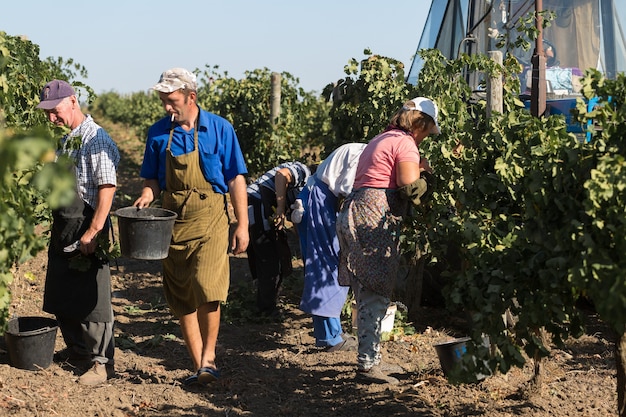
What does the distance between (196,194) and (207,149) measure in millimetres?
248

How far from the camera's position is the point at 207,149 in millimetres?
4723

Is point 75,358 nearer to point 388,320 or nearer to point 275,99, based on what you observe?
point 388,320

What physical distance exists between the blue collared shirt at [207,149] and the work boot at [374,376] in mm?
1270

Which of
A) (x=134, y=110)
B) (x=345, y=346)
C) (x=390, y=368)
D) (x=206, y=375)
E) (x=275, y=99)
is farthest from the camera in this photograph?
(x=134, y=110)

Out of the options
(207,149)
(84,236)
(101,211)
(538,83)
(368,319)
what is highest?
(538,83)

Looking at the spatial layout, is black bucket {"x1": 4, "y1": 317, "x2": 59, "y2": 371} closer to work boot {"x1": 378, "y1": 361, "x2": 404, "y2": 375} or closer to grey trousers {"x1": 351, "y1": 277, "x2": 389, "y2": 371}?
grey trousers {"x1": 351, "y1": 277, "x2": 389, "y2": 371}

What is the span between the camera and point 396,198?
15.8 feet

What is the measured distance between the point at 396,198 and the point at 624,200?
178cm

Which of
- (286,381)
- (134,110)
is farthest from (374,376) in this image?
(134,110)

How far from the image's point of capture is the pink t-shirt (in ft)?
15.3

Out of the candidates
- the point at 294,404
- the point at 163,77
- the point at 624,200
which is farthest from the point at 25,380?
the point at 624,200

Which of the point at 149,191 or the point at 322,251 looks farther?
the point at 322,251

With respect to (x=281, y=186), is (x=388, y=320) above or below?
below

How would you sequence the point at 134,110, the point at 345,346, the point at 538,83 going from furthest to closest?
the point at 134,110
the point at 538,83
the point at 345,346
